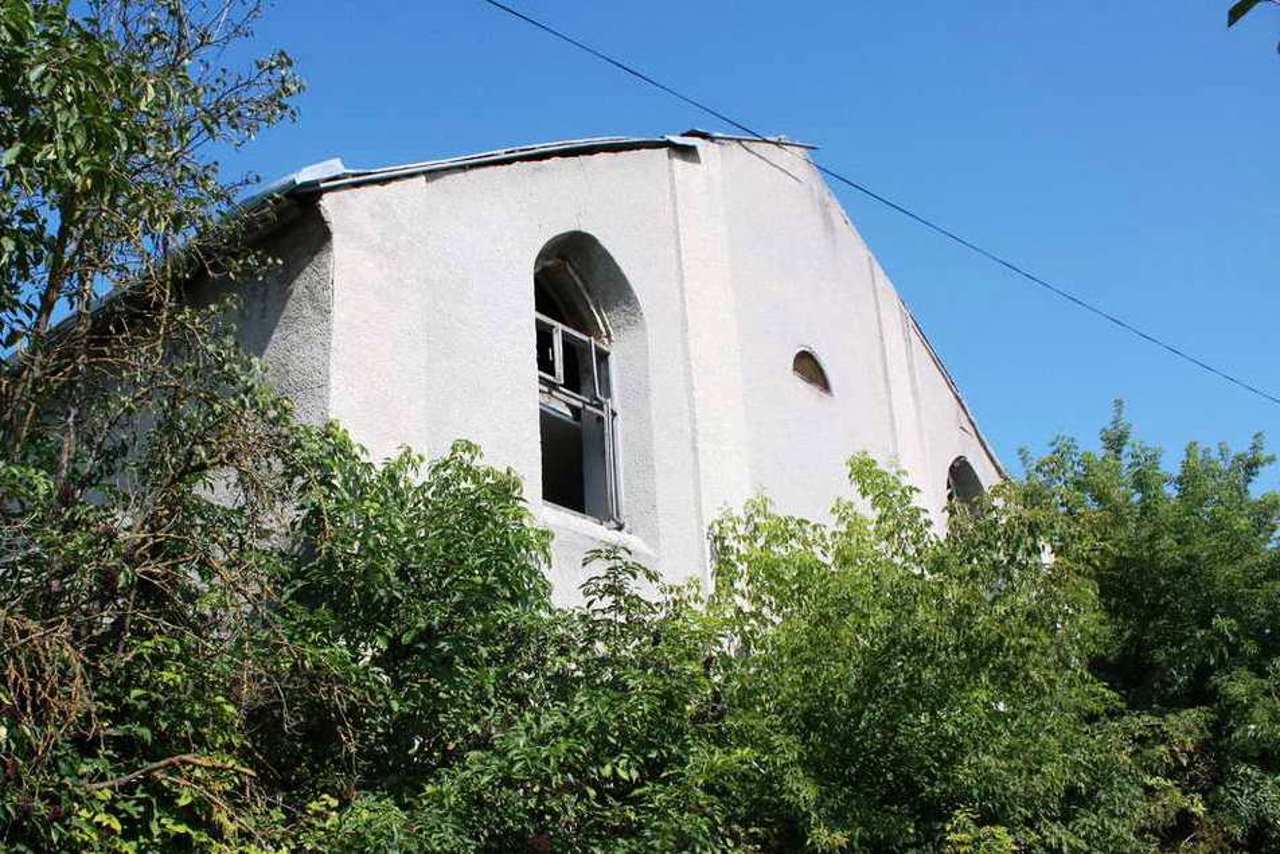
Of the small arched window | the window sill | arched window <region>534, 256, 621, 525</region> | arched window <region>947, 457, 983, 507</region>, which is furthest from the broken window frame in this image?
arched window <region>947, 457, 983, 507</region>

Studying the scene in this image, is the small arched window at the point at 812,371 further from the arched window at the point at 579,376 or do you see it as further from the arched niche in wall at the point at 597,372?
the arched window at the point at 579,376

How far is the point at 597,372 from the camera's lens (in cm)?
1256

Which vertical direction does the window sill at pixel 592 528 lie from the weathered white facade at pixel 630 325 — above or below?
below

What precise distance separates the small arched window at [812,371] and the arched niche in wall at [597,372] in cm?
221

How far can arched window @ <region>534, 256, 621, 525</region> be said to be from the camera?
40.0 ft

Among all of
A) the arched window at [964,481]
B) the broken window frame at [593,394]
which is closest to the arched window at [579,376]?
the broken window frame at [593,394]

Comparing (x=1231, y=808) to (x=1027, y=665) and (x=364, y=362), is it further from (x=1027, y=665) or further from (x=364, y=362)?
(x=364, y=362)

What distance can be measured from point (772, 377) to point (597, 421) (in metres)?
1.88

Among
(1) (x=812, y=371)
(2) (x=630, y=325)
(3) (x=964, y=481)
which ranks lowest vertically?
(3) (x=964, y=481)

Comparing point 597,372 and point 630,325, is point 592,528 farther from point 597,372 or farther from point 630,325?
point 630,325

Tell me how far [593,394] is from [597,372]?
210mm

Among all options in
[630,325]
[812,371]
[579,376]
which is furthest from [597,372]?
[812,371]

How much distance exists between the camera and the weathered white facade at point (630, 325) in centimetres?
1032

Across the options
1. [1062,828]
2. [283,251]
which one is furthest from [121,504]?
[1062,828]
